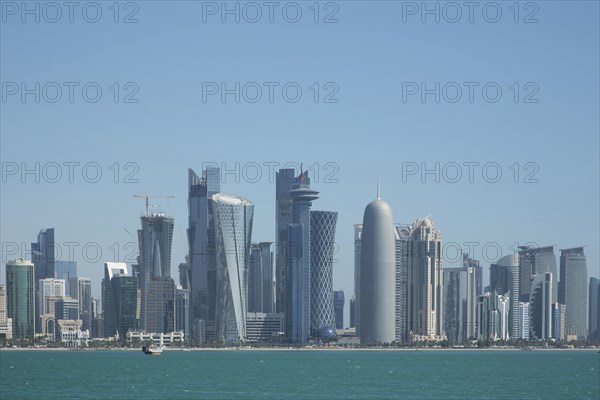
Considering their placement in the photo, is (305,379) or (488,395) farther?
(305,379)

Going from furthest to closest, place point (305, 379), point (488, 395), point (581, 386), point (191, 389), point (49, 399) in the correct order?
point (305, 379) < point (581, 386) < point (191, 389) < point (488, 395) < point (49, 399)

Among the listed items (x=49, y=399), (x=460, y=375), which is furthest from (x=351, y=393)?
(x=460, y=375)

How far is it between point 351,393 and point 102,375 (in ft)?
207

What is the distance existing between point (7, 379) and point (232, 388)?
4177 centimetres

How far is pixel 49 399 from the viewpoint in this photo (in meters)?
128

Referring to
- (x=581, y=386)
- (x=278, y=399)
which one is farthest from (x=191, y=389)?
(x=581, y=386)

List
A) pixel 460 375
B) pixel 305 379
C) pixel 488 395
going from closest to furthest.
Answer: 1. pixel 488 395
2. pixel 305 379
3. pixel 460 375

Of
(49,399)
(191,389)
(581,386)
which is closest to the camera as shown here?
(49,399)

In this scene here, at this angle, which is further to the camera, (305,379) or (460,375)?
(460,375)

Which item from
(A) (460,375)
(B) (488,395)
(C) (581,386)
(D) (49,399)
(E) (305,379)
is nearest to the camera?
(D) (49,399)

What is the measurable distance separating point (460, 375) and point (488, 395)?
5767 centimetres

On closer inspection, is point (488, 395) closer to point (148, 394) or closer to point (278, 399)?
point (278, 399)

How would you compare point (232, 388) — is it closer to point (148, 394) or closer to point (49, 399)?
point (148, 394)

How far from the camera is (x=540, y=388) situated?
15550 cm
